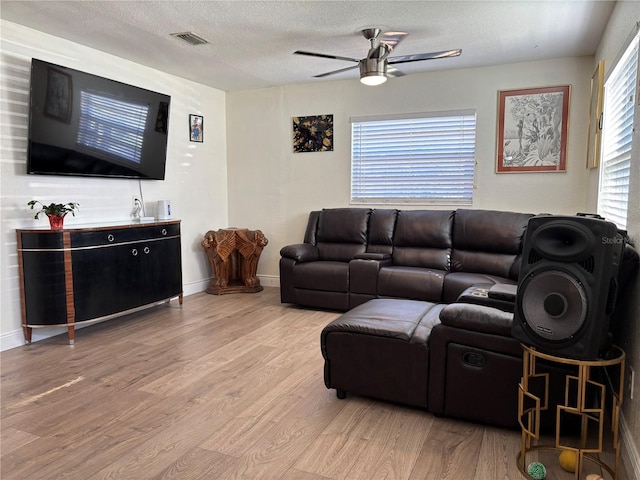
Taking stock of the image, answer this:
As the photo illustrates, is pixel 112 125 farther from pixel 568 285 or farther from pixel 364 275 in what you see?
pixel 568 285

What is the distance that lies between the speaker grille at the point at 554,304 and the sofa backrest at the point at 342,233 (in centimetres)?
304

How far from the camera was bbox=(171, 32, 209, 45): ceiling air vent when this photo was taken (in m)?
3.70

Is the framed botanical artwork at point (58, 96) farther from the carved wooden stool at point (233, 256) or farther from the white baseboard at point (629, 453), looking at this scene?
the white baseboard at point (629, 453)

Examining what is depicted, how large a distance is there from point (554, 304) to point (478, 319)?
18.9 inches

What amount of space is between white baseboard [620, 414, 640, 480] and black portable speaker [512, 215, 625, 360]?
0.46 metres

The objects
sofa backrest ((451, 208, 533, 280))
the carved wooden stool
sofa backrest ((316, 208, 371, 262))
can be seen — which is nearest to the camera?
sofa backrest ((451, 208, 533, 280))

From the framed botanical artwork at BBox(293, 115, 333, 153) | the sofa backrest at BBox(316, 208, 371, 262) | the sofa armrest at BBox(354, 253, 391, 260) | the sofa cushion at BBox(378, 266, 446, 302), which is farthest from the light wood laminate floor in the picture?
the framed botanical artwork at BBox(293, 115, 333, 153)

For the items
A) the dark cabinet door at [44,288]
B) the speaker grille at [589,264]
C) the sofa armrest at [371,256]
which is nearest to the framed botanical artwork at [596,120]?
the sofa armrest at [371,256]

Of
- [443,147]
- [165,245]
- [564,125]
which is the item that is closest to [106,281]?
[165,245]

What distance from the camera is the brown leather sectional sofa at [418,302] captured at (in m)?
2.22

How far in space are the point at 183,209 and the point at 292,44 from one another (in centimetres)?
240

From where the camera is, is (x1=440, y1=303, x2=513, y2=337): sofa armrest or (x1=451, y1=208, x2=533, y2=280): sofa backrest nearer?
(x1=440, y1=303, x2=513, y2=337): sofa armrest

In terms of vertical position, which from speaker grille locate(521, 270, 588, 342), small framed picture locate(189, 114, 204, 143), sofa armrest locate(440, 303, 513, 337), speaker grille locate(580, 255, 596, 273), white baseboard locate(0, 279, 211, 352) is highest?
small framed picture locate(189, 114, 204, 143)

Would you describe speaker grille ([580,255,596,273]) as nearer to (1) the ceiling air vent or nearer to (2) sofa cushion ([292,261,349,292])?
(2) sofa cushion ([292,261,349,292])
